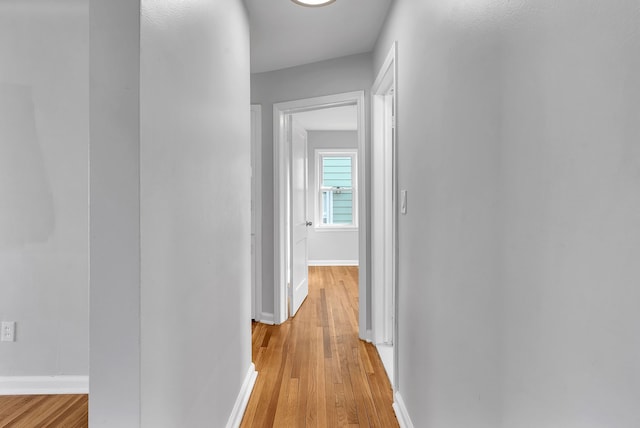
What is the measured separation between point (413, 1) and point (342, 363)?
233 centimetres

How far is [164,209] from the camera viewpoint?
3.57 feet

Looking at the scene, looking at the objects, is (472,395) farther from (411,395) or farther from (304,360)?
(304,360)

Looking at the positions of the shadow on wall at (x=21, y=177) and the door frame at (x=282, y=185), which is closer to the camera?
the shadow on wall at (x=21, y=177)

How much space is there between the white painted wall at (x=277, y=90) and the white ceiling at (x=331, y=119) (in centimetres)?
140

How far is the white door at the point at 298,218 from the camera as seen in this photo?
3768 millimetres

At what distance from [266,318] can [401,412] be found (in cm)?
187

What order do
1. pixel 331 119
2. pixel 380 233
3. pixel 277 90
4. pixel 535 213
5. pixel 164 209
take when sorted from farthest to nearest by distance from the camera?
pixel 331 119, pixel 277 90, pixel 380 233, pixel 164 209, pixel 535 213

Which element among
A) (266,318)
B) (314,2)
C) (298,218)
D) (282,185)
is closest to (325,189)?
(298,218)

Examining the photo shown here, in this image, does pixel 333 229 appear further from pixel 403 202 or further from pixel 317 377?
pixel 403 202

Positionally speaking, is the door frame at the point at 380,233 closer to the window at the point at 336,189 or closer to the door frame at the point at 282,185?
the door frame at the point at 282,185

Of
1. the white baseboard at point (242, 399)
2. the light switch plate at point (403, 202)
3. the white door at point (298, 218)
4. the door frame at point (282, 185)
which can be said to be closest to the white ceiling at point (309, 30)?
the door frame at point (282, 185)

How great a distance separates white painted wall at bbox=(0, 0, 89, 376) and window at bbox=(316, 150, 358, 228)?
4665 mm

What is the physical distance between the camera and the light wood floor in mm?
2039

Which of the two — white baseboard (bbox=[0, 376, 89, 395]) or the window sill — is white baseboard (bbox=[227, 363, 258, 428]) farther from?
the window sill
